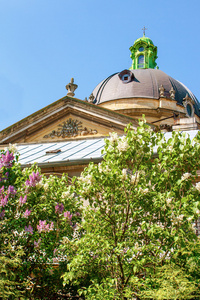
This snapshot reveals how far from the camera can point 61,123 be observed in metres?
23.8

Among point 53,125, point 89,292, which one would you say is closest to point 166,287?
point 89,292

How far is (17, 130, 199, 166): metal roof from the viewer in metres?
12.7

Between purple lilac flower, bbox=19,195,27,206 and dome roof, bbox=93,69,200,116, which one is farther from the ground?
dome roof, bbox=93,69,200,116

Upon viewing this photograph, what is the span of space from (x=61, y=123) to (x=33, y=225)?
643 inches

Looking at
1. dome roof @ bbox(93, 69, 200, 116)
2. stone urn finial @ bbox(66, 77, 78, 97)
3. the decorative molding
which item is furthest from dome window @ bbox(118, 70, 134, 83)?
the decorative molding

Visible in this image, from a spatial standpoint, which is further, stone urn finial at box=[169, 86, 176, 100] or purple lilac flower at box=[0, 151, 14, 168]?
stone urn finial at box=[169, 86, 176, 100]

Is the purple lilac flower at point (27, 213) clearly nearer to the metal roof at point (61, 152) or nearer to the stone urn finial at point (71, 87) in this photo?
the metal roof at point (61, 152)

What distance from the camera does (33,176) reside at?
7520mm

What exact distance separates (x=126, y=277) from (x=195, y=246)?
1.38 m

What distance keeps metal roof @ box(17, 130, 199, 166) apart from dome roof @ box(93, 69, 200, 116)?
901 inches

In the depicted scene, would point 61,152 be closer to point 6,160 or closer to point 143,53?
point 6,160

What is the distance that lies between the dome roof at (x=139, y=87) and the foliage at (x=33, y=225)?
31.5m

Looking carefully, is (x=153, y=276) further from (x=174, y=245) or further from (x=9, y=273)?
(x=9, y=273)

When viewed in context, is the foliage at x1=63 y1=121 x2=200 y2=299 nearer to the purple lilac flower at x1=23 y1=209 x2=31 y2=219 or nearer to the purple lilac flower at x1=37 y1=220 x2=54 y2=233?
the purple lilac flower at x1=37 y1=220 x2=54 y2=233
